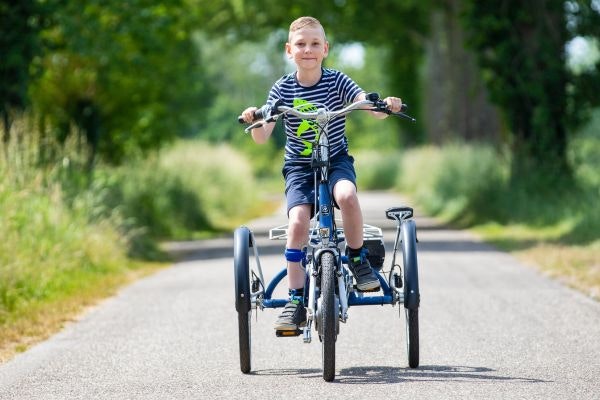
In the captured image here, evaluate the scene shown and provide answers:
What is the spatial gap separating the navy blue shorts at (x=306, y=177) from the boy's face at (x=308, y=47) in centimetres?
60

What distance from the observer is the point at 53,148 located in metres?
19.7

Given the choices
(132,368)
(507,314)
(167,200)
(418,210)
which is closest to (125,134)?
(167,200)

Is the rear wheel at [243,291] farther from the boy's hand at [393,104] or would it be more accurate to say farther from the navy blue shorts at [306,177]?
the boy's hand at [393,104]

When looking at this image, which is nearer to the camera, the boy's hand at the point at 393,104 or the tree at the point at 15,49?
the boy's hand at the point at 393,104

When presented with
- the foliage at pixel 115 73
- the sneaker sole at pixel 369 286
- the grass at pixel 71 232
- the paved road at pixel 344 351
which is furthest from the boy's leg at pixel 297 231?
the foliage at pixel 115 73

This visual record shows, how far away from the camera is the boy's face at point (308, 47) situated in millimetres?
8109

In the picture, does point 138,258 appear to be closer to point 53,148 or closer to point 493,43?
point 53,148

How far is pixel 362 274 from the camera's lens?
8266 mm

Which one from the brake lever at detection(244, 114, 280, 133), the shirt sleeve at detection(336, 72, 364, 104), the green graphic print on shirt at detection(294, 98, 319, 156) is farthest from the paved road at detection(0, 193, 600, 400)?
the shirt sleeve at detection(336, 72, 364, 104)

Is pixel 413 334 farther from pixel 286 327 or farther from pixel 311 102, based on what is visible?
pixel 311 102

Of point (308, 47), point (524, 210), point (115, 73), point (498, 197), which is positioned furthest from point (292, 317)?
point (115, 73)

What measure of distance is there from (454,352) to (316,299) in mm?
Result: 1621

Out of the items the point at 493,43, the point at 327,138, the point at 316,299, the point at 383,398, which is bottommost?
the point at 383,398

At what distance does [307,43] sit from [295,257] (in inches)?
50.6
